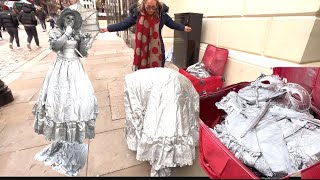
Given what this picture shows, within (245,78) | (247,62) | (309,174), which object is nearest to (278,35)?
(247,62)

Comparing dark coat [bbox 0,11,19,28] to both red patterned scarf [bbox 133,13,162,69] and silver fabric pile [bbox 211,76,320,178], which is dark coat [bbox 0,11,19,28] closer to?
red patterned scarf [bbox 133,13,162,69]

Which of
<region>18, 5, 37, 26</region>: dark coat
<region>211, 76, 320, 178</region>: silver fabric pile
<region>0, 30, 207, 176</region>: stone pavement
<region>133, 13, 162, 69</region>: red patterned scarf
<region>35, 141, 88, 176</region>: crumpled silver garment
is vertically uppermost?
<region>18, 5, 37, 26</region>: dark coat

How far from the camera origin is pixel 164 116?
1771 mm

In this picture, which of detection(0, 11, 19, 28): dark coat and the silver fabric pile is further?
detection(0, 11, 19, 28): dark coat

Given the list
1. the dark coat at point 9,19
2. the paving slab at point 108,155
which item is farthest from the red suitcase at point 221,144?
the dark coat at point 9,19

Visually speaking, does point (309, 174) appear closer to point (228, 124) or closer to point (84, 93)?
point (228, 124)

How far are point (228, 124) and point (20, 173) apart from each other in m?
2.22

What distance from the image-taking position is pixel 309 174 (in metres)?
1.08

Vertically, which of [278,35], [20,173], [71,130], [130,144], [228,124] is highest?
[278,35]

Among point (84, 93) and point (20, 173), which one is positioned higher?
point (84, 93)

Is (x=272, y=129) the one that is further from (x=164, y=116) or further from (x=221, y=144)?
(x=164, y=116)

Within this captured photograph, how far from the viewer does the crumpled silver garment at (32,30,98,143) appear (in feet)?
6.31

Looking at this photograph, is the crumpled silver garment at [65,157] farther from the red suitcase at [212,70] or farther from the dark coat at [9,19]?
the dark coat at [9,19]

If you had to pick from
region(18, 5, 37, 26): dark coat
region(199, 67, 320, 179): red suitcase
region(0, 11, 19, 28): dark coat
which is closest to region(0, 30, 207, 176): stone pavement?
region(199, 67, 320, 179): red suitcase
